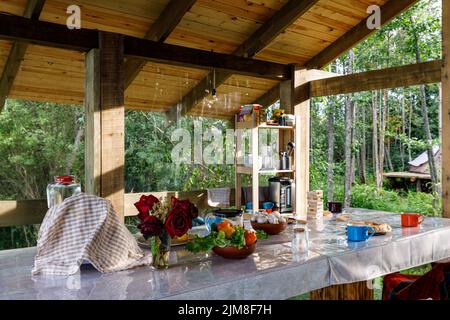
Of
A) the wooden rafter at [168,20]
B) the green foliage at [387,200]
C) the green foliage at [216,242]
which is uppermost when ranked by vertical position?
the wooden rafter at [168,20]

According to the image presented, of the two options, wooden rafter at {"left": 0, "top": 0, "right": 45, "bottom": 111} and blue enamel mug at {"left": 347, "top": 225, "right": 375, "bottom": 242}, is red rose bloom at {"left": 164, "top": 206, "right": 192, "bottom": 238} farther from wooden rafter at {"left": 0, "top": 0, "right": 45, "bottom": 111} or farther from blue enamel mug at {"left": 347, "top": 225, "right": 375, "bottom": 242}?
wooden rafter at {"left": 0, "top": 0, "right": 45, "bottom": 111}

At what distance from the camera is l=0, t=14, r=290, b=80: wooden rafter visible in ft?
9.10

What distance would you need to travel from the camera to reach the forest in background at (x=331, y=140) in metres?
3.58

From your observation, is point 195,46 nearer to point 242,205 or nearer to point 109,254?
point 242,205

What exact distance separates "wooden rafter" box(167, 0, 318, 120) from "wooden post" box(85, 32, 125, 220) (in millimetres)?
1055

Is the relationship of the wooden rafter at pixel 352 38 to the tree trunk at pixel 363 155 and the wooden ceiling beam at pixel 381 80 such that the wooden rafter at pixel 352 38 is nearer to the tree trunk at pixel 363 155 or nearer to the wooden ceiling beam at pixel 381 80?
the wooden ceiling beam at pixel 381 80

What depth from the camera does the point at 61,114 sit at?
368cm

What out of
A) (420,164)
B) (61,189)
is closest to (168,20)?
(61,189)

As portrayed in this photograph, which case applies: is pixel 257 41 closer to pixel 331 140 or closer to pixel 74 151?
pixel 74 151

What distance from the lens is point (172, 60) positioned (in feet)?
11.5

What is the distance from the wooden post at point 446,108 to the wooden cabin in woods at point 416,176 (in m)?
5.60

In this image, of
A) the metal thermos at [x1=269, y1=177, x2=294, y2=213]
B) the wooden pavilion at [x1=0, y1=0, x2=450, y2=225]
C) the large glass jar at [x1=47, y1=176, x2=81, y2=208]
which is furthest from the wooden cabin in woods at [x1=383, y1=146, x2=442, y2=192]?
the large glass jar at [x1=47, y1=176, x2=81, y2=208]

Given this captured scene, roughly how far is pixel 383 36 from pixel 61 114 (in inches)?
262

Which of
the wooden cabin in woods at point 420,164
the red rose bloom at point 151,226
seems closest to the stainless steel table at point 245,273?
the red rose bloom at point 151,226
